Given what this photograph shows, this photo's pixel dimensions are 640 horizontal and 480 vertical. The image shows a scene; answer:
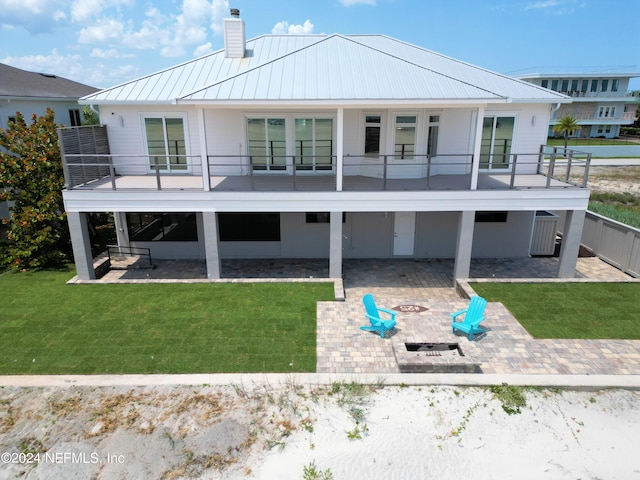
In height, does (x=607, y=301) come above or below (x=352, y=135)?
below

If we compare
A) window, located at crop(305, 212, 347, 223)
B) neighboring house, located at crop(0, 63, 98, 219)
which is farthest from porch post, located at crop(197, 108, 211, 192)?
neighboring house, located at crop(0, 63, 98, 219)

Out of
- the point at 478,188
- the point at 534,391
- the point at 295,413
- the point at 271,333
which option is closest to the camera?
the point at 295,413

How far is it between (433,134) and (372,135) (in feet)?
6.93

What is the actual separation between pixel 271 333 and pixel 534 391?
5584 mm

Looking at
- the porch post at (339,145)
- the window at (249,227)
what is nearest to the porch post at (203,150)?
the window at (249,227)

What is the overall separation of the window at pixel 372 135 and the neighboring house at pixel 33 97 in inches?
530

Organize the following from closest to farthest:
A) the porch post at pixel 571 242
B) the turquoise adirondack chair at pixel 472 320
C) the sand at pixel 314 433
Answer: the sand at pixel 314 433 < the turquoise adirondack chair at pixel 472 320 < the porch post at pixel 571 242

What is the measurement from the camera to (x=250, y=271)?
1439cm

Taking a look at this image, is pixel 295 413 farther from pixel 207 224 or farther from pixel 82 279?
pixel 82 279

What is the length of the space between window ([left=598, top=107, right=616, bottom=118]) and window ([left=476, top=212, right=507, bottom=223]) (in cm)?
5734

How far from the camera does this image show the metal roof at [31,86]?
18.2 metres

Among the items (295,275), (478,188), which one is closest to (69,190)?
(295,275)

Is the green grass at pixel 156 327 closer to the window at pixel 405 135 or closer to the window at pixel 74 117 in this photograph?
the window at pixel 405 135

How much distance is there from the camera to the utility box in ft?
51.0
